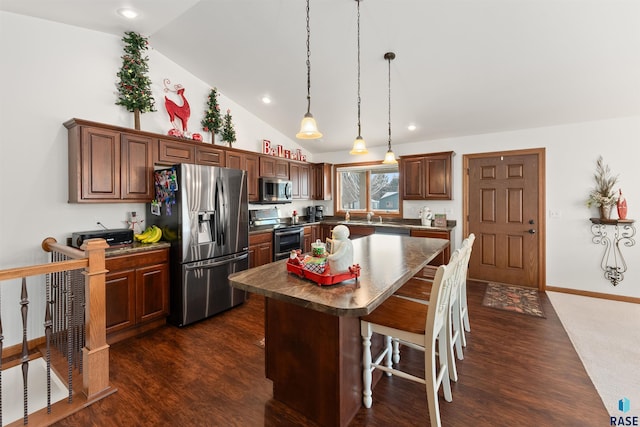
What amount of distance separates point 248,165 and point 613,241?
16.8ft

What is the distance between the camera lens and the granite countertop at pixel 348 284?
4.32 ft

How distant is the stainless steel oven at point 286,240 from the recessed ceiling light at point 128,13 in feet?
9.86

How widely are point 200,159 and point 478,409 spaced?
3.71 metres

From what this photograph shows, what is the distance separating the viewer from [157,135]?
10.4 feet

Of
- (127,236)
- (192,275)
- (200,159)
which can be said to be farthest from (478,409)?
(200,159)

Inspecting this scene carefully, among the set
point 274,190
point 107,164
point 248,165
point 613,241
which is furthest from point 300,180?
point 613,241

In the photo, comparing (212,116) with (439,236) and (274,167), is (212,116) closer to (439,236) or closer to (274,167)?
(274,167)

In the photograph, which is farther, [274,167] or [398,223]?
[398,223]

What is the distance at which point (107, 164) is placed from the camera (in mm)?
2787

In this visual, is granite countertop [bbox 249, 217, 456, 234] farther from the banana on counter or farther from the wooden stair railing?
the wooden stair railing

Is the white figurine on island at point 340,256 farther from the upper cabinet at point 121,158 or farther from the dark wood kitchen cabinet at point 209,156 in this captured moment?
the dark wood kitchen cabinet at point 209,156

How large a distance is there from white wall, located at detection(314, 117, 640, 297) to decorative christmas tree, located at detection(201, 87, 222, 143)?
4.28 meters

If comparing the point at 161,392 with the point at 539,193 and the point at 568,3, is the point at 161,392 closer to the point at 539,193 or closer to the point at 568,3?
the point at 568,3

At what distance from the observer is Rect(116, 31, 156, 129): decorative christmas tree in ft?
9.99
